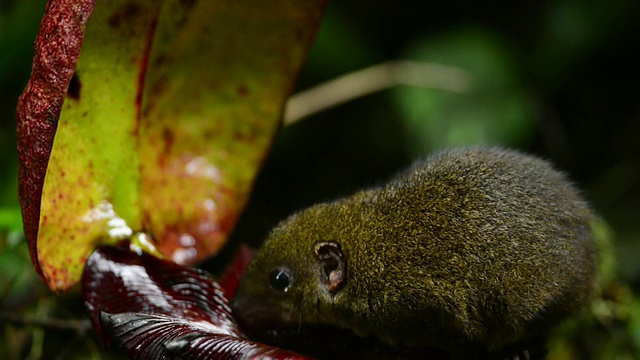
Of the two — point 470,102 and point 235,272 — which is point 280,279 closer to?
point 235,272

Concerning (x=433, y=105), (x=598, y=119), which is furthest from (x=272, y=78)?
(x=598, y=119)

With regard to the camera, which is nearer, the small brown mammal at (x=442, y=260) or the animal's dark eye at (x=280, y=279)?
the small brown mammal at (x=442, y=260)

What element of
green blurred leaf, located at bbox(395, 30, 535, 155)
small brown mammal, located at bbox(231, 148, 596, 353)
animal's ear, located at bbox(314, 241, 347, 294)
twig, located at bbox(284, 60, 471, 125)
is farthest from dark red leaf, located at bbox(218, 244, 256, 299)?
Result: green blurred leaf, located at bbox(395, 30, 535, 155)

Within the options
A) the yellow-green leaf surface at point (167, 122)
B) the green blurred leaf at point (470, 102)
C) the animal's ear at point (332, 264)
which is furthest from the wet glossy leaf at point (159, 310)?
the green blurred leaf at point (470, 102)

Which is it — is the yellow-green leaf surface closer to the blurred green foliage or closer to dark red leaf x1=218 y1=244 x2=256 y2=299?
dark red leaf x1=218 y1=244 x2=256 y2=299

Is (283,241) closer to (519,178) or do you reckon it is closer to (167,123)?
(167,123)

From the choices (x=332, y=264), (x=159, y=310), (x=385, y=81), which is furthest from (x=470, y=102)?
(x=159, y=310)

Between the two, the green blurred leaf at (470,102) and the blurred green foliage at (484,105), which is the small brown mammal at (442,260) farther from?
the green blurred leaf at (470,102)
